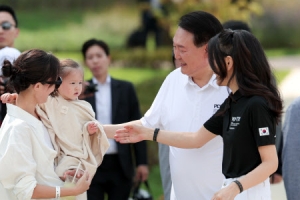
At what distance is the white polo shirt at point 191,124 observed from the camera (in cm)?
495

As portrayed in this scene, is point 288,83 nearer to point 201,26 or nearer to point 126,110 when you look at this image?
point 126,110

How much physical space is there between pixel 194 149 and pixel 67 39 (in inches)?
512

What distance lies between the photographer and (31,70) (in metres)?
4.34

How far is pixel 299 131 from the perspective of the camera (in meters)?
5.24

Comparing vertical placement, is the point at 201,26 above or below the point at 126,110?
above

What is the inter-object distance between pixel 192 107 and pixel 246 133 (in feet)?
3.16

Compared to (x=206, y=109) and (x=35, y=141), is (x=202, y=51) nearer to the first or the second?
(x=206, y=109)

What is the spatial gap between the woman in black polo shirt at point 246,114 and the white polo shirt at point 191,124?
25.3 inches

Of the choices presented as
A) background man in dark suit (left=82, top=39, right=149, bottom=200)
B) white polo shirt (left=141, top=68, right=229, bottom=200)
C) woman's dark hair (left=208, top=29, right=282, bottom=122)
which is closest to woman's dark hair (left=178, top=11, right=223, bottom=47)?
white polo shirt (left=141, top=68, right=229, bottom=200)

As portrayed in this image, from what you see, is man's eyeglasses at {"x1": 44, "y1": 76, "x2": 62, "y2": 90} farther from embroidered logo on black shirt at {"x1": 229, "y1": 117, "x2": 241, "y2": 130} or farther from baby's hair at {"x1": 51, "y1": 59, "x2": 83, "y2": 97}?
embroidered logo on black shirt at {"x1": 229, "y1": 117, "x2": 241, "y2": 130}

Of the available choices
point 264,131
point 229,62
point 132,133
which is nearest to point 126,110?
point 132,133

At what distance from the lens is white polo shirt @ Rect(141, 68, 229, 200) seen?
4945 mm

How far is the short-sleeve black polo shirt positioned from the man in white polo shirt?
Result: 2.24 ft

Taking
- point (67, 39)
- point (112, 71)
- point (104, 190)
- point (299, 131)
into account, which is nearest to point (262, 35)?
point (112, 71)
